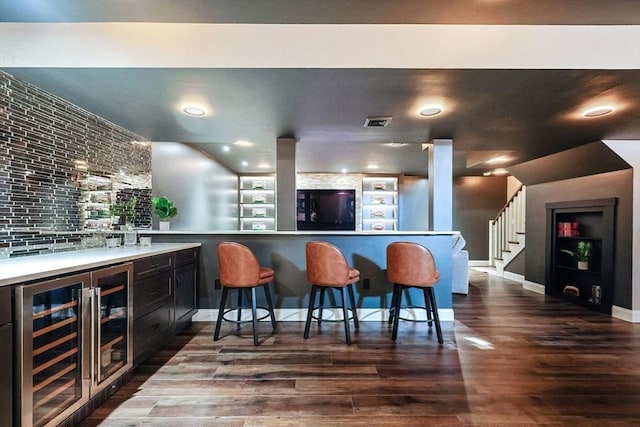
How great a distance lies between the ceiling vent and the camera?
3.00 m

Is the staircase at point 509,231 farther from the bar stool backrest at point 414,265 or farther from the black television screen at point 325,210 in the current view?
the bar stool backrest at point 414,265

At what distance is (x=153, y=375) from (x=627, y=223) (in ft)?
17.6

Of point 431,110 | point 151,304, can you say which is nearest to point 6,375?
point 151,304

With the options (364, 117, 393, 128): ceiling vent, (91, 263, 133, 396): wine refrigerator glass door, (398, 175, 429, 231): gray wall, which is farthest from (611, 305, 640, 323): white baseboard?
(91, 263, 133, 396): wine refrigerator glass door

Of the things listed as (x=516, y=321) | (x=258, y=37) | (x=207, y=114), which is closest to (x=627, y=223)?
(x=516, y=321)

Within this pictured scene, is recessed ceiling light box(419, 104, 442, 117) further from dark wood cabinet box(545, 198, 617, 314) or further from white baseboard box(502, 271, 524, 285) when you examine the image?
white baseboard box(502, 271, 524, 285)

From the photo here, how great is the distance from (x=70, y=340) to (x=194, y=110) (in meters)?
2.06

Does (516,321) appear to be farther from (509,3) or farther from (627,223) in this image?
(509,3)

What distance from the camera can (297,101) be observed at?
2.60 meters

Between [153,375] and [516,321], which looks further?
[516,321]

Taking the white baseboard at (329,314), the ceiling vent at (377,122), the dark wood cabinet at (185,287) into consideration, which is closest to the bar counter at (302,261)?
the white baseboard at (329,314)

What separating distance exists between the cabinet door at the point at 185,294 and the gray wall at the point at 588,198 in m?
5.14

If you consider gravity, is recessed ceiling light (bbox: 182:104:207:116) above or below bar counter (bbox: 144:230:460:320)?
above

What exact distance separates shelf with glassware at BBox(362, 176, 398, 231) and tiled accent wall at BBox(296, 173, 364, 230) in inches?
6.8
